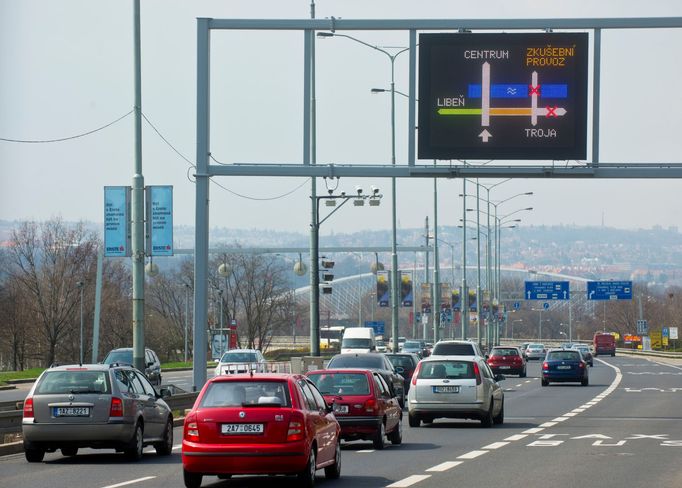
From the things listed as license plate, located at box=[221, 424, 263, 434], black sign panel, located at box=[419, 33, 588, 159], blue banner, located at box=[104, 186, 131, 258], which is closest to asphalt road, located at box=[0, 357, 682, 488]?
license plate, located at box=[221, 424, 263, 434]

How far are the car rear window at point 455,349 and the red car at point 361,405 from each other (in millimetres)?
28024

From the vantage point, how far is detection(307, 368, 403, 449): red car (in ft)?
76.7

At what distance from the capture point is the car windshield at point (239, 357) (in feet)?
171

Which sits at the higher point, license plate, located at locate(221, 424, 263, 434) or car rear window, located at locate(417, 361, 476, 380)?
license plate, located at locate(221, 424, 263, 434)

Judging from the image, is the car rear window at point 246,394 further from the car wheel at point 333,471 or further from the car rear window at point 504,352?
the car rear window at point 504,352

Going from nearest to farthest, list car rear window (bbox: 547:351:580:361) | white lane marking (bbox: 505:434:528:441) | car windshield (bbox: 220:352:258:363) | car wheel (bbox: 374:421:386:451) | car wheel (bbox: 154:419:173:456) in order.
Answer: car wheel (bbox: 154:419:173:456)
car wheel (bbox: 374:421:386:451)
white lane marking (bbox: 505:434:528:441)
car windshield (bbox: 220:352:258:363)
car rear window (bbox: 547:351:580:361)

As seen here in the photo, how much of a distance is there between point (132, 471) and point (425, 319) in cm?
8539

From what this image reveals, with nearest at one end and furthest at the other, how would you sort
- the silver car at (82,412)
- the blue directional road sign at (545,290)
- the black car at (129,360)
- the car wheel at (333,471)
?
the car wheel at (333,471), the silver car at (82,412), the black car at (129,360), the blue directional road sign at (545,290)

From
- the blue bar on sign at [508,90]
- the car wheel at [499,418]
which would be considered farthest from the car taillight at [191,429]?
the blue bar on sign at [508,90]

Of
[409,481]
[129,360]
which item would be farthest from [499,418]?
[129,360]

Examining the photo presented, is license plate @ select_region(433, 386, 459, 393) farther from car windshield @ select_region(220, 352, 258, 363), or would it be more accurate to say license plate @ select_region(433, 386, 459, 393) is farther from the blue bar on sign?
car windshield @ select_region(220, 352, 258, 363)

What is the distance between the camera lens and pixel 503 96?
1208 inches

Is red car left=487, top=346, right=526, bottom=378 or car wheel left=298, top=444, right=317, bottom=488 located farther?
red car left=487, top=346, right=526, bottom=378

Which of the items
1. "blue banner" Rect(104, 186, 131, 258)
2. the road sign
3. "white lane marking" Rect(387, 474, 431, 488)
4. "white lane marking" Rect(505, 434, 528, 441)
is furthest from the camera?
the road sign
